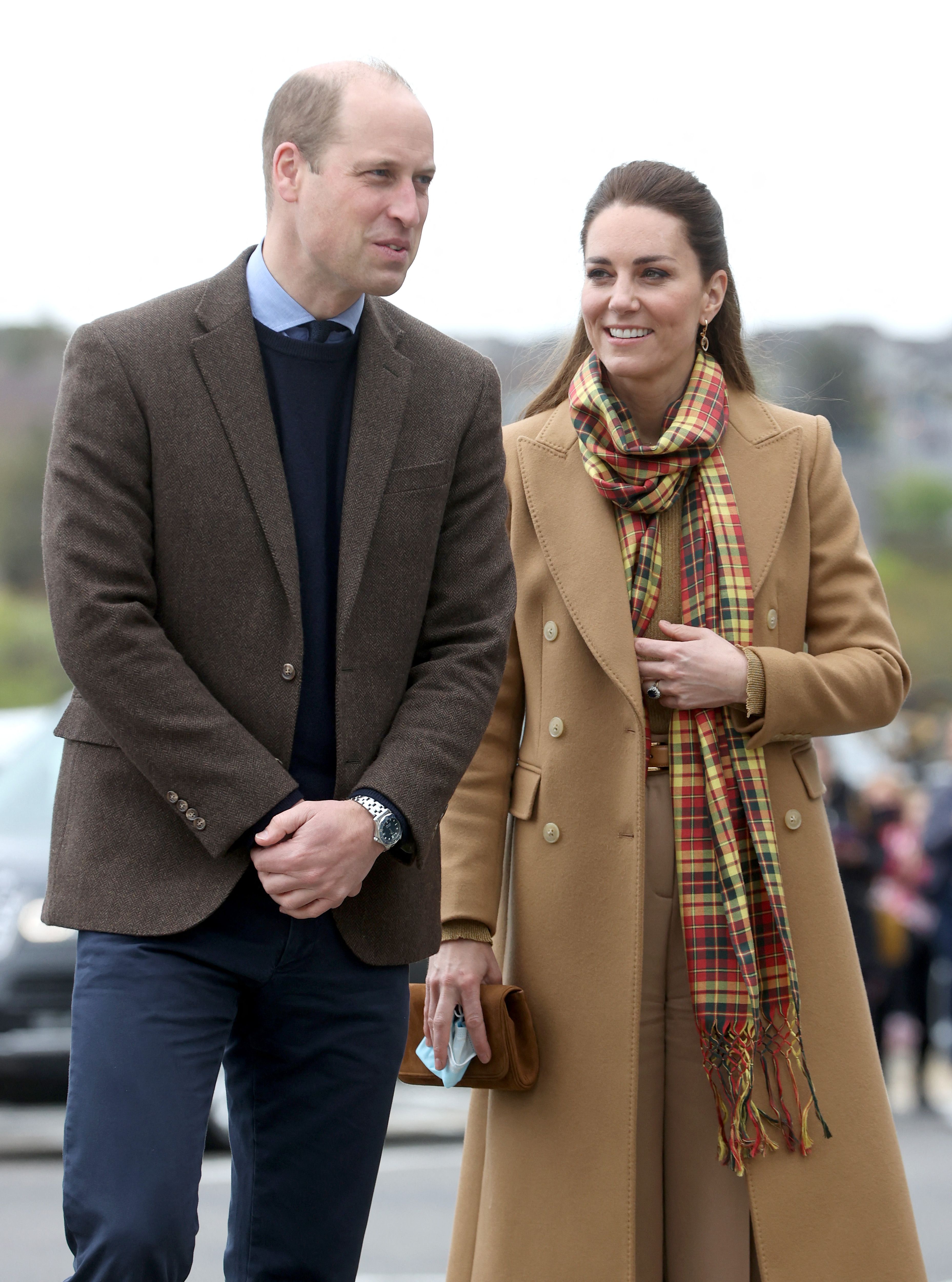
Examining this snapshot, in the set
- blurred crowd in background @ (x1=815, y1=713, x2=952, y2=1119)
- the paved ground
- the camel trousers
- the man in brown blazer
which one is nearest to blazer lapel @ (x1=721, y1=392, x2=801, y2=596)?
the camel trousers

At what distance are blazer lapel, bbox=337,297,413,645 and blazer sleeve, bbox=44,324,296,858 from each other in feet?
0.94

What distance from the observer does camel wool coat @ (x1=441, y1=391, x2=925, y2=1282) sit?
3277 mm

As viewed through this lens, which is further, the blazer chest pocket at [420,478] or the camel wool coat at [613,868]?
the camel wool coat at [613,868]

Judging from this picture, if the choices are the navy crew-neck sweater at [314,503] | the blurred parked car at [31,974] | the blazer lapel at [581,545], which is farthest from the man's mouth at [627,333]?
the blurred parked car at [31,974]

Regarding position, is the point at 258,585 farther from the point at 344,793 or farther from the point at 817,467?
the point at 817,467

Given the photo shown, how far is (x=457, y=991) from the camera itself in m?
3.35

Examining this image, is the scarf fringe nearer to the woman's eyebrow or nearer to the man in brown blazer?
the man in brown blazer

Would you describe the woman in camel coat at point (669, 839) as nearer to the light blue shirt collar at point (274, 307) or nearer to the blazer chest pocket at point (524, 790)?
the blazer chest pocket at point (524, 790)

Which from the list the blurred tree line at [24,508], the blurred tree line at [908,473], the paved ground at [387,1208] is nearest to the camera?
the paved ground at [387,1208]

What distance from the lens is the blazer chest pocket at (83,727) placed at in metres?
2.71

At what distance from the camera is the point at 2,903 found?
7395 millimetres

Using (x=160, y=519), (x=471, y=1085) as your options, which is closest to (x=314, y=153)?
(x=160, y=519)

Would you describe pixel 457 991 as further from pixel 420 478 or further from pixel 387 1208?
pixel 387 1208

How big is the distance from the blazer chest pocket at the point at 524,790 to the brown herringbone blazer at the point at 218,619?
49 cm
